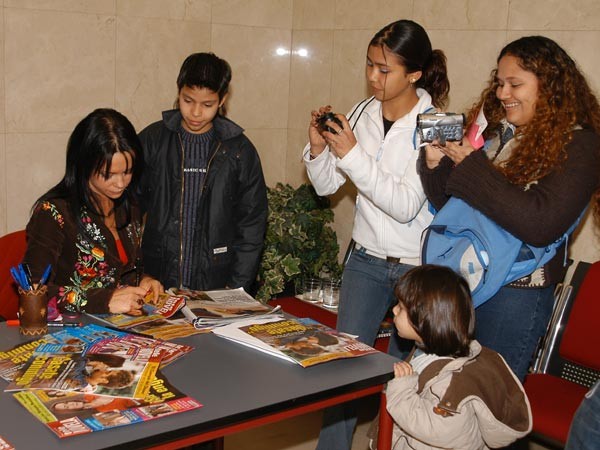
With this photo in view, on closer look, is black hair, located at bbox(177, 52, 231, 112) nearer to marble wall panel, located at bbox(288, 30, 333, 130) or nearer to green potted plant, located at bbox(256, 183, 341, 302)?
green potted plant, located at bbox(256, 183, 341, 302)

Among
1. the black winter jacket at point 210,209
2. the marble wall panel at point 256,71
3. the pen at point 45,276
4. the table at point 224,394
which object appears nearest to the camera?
the table at point 224,394

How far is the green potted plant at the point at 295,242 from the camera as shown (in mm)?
3877

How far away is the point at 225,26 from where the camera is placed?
13.4 ft

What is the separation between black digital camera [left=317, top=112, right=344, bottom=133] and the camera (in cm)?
256

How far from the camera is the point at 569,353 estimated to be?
2.96 metres

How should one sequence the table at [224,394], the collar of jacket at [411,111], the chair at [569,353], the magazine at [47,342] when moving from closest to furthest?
1. the table at [224,394]
2. the magazine at [47,342]
3. the collar of jacket at [411,111]
4. the chair at [569,353]

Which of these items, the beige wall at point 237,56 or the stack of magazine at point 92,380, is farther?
the beige wall at point 237,56

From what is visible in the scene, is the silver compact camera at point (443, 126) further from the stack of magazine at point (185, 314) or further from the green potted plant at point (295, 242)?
the green potted plant at point (295, 242)

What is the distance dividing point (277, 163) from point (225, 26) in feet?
2.79

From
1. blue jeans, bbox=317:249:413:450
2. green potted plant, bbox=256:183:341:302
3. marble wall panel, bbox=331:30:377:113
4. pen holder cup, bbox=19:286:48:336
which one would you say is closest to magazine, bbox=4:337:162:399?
pen holder cup, bbox=19:286:48:336

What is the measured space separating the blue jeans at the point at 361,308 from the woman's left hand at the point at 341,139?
1.29 feet

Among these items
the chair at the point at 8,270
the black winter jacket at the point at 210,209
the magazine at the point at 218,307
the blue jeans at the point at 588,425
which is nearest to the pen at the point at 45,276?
the magazine at the point at 218,307

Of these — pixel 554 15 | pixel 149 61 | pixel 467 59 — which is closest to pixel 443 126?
pixel 554 15

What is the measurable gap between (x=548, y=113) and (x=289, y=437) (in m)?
1.88
